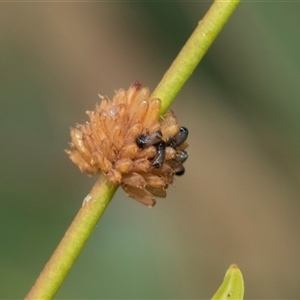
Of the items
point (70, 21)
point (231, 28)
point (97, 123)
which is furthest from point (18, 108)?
point (97, 123)

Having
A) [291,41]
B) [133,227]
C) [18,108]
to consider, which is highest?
[291,41]

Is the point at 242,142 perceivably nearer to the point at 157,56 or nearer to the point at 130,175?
the point at 157,56

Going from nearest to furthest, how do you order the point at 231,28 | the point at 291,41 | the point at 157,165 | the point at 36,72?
the point at 157,165
the point at 291,41
the point at 231,28
the point at 36,72

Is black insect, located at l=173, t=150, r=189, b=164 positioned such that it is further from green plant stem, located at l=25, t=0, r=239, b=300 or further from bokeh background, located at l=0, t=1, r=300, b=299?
bokeh background, located at l=0, t=1, r=300, b=299

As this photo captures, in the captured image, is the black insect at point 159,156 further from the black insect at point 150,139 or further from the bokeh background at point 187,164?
the bokeh background at point 187,164

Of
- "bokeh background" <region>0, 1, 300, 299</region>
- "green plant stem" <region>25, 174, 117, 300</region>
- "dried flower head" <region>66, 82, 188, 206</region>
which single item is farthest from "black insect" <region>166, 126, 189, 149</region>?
"bokeh background" <region>0, 1, 300, 299</region>

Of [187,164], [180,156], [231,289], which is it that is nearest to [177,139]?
[180,156]
